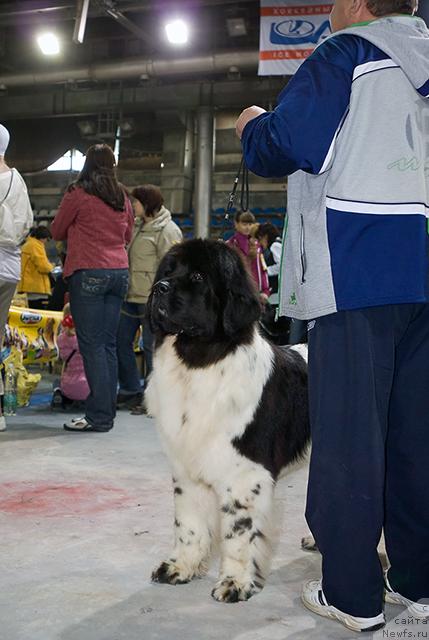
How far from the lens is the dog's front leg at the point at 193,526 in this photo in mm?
2172

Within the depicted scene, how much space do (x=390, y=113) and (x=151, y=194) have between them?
3971 mm

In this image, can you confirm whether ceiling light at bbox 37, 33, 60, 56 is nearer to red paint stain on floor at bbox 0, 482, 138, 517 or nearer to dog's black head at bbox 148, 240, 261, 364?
red paint stain on floor at bbox 0, 482, 138, 517

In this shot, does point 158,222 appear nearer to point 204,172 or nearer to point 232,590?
point 232,590

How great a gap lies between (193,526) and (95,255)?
2.55 metres

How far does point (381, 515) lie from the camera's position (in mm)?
1738

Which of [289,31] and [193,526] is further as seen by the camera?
[289,31]

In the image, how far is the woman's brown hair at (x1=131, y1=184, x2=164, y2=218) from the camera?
5.48 metres

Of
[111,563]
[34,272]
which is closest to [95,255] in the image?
[111,563]

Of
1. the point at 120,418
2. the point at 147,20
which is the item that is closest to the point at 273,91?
the point at 147,20

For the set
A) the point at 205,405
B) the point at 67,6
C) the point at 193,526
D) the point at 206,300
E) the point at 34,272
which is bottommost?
the point at 193,526

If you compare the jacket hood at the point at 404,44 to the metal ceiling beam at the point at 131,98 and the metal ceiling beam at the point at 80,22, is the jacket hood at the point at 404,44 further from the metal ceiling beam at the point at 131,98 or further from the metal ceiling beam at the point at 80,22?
the metal ceiling beam at the point at 131,98

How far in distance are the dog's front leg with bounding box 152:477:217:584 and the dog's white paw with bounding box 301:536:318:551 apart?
45 cm

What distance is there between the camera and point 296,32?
774 centimetres

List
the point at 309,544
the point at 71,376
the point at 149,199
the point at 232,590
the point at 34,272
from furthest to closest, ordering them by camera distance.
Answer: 1. the point at 34,272
2. the point at 149,199
3. the point at 71,376
4. the point at 309,544
5. the point at 232,590
